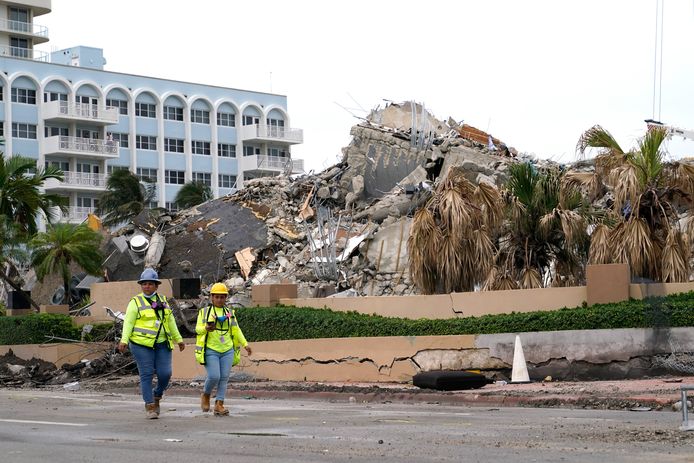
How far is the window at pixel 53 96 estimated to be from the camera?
260 ft

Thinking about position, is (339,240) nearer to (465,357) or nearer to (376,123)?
(376,123)

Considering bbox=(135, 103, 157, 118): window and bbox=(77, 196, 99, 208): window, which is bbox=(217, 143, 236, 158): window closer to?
bbox=(135, 103, 157, 118): window

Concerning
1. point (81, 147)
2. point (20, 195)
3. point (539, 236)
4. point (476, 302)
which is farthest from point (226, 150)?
point (476, 302)

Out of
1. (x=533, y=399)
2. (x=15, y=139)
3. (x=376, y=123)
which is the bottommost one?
(x=533, y=399)

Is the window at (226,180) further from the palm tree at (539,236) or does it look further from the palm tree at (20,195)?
the palm tree at (539,236)

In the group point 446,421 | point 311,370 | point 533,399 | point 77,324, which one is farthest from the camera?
point 77,324

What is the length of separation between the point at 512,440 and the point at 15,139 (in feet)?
234

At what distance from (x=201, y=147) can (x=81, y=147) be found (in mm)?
11718

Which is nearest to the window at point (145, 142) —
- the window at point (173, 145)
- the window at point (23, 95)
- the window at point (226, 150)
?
the window at point (173, 145)

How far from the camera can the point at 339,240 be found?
108 feet

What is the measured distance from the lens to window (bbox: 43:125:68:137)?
3120 inches

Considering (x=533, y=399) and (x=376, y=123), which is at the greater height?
(x=376, y=123)

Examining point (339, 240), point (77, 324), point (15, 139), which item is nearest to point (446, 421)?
point (77, 324)

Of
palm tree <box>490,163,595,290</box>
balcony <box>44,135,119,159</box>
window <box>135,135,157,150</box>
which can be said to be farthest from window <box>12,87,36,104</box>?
palm tree <box>490,163,595,290</box>
